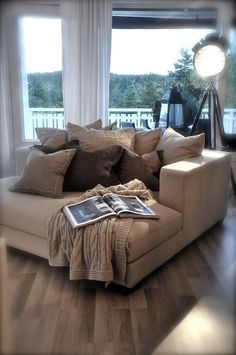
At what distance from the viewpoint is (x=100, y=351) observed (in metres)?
1.30

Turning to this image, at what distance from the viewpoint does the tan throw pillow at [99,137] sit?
2379 mm

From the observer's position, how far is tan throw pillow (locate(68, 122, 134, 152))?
2.38m

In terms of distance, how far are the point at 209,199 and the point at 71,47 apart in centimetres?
210

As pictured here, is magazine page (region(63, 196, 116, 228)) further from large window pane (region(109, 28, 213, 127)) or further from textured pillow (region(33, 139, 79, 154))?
large window pane (region(109, 28, 213, 127))

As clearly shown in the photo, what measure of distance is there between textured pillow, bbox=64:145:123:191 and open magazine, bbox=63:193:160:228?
8.4 inches

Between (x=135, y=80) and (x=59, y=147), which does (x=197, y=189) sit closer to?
(x=59, y=147)

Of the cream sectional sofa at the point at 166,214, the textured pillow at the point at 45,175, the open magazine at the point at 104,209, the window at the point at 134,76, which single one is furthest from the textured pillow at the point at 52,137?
the window at the point at 134,76

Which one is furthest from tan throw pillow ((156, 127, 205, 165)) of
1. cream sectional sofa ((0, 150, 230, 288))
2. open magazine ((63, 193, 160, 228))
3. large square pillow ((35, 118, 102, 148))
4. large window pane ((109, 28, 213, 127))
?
large square pillow ((35, 118, 102, 148))

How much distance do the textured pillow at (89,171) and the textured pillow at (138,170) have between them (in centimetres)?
6

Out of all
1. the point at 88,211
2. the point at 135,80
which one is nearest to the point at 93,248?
the point at 88,211

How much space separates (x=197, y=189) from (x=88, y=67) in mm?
1933

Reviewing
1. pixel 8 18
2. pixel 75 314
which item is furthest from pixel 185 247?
→ pixel 8 18

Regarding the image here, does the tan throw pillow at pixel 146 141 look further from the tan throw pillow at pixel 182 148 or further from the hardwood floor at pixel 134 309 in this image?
A: the hardwood floor at pixel 134 309

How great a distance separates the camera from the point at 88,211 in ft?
5.79
